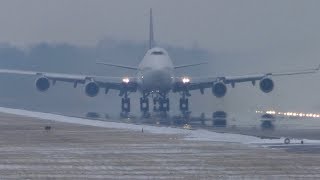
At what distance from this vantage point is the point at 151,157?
85.4ft

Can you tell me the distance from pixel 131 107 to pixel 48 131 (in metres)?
40.9

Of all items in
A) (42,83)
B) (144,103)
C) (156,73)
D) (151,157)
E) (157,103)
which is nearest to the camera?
(151,157)

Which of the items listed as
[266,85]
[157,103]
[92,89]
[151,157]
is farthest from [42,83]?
[151,157]

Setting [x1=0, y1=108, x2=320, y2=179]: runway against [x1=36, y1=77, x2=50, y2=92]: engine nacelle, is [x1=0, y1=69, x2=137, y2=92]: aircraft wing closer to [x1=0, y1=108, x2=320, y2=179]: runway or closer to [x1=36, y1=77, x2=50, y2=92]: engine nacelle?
[x1=36, y1=77, x2=50, y2=92]: engine nacelle

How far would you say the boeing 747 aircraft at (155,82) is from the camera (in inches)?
3000

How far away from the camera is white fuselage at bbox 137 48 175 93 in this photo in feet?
249

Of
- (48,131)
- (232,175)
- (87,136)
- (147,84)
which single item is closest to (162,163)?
(232,175)

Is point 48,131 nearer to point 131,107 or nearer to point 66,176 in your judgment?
point 66,176

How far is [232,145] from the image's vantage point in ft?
103

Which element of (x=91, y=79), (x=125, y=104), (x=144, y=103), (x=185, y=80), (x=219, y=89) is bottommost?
(x=144, y=103)

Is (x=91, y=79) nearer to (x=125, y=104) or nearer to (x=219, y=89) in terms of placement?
(x=125, y=104)

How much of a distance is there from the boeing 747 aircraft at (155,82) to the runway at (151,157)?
36098mm

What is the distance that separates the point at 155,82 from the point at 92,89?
6674 millimetres

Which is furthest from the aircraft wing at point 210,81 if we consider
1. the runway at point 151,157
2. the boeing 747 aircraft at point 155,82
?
the runway at point 151,157
